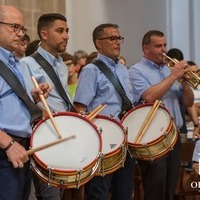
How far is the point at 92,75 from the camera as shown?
4.01 metres

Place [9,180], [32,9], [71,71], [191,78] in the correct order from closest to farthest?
[9,180], [191,78], [71,71], [32,9]

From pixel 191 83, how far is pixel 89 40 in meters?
2.63

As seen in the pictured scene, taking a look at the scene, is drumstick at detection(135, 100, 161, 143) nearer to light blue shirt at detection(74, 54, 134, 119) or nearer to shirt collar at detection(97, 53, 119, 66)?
light blue shirt at detection(74, 54, 134, 119)

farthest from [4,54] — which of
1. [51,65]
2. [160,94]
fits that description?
[160,94]

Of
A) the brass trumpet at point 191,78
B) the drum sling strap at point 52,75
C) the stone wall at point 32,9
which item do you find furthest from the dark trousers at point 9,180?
the stone wall at point 32,9

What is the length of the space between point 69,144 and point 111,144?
619 millimetres

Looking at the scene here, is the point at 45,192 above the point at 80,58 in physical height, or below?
below

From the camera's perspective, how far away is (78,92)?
4.01 metres

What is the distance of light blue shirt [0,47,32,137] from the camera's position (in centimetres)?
288

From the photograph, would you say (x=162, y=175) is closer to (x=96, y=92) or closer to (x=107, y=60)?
(x=96, y=92)

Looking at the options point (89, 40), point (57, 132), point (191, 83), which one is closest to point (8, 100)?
point (57, 132)

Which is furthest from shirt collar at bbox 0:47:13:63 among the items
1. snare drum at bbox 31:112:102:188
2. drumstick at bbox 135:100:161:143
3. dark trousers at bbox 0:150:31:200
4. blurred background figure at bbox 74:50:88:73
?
blurred background figure at bbox 74:50:88:73

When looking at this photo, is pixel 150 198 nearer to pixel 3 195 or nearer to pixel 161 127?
pixel 161 127

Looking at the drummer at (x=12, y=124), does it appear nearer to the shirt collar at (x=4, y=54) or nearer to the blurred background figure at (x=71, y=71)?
the shirt collar at (x=4, y=54)
